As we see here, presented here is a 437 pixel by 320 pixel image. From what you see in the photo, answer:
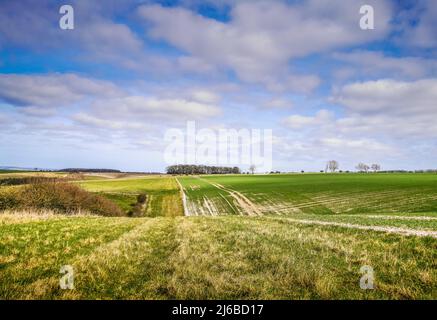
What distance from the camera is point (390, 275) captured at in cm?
820

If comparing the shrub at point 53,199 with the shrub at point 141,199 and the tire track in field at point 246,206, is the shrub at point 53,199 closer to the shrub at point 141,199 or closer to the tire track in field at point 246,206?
the shrub at point 141,199

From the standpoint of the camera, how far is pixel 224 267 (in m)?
9.22

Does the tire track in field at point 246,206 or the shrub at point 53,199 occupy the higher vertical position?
the shrub at point 53,199

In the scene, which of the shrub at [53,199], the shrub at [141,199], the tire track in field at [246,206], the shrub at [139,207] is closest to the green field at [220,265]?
the shrub at [53,199]

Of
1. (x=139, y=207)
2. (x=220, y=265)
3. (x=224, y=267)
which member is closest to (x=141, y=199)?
(x=139, y=207)

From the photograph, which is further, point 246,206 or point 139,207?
point 139,207

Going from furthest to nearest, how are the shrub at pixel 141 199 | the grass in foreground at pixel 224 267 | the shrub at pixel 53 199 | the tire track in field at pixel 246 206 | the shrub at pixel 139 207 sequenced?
the shrub at pixel 141 199
the shrub at pixel 139 207
the tire track in field at pixel 246 206
the shrub at pixel 53 199
the grass in foreground at pixel 224 267

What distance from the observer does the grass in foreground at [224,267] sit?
278 inches

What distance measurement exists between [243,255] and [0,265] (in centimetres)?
854

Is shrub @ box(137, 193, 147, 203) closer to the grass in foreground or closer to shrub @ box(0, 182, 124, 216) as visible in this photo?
shrub @ box(0, 182, 124, 216)

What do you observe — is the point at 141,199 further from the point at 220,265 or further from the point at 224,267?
the point at 224,267

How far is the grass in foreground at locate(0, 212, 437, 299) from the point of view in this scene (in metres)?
7.05
